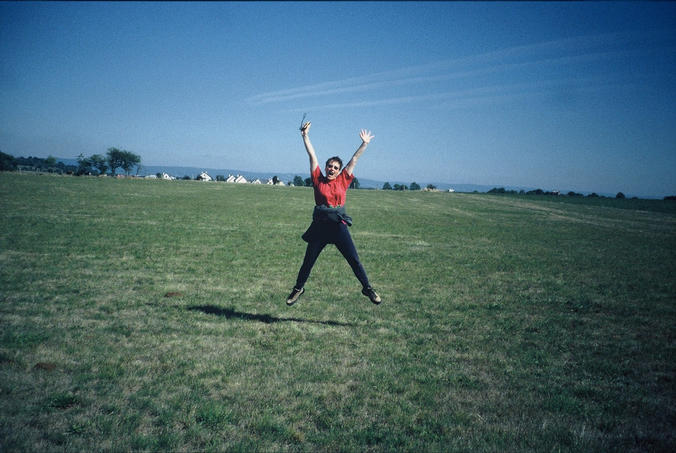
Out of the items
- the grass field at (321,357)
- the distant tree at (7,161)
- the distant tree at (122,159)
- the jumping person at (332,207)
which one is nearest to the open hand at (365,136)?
the jumping person at (332,207)

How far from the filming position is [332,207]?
654 centimetres

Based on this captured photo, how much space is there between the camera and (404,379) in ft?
17.0

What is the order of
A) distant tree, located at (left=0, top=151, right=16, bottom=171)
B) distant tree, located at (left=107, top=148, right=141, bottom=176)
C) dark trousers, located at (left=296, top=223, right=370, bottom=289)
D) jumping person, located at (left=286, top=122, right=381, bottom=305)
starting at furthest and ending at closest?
distant tree, located at (left=107, top=148, right=141, bottom=176)
distant tree, located at (left=0, top=151, right=16, bottom=171)
dark trousers, located at (left=296, top=223, right=370, bottom=289)
jumping person, located at (left=286, top=122, right=381, bottom=305)

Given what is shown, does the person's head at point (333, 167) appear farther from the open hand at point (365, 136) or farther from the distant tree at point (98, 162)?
the distant tree at point (98, 162)

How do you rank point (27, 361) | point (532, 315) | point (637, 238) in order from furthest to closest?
1. point (637, 238)
2. point (532, 315)
3. point (27, 361)

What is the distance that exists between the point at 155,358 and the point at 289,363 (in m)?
2.04

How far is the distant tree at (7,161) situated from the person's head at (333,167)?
503ft

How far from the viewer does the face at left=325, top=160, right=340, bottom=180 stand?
6590mm

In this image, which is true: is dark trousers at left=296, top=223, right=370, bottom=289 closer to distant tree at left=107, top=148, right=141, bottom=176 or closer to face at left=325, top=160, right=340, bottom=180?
face at left=325, top=160, right=340, bottom=180

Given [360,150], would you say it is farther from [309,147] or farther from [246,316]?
[246,316]

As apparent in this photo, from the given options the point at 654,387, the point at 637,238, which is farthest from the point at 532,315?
the point at 637,238

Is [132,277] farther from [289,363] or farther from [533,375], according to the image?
[533,375]

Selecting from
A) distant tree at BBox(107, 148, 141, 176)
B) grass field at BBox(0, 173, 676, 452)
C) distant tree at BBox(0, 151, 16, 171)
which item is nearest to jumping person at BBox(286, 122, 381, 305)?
grass field at BBox(0, 173, 676, 452)

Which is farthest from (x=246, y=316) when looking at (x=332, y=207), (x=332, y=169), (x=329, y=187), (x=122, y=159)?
(x=122, y=159)
